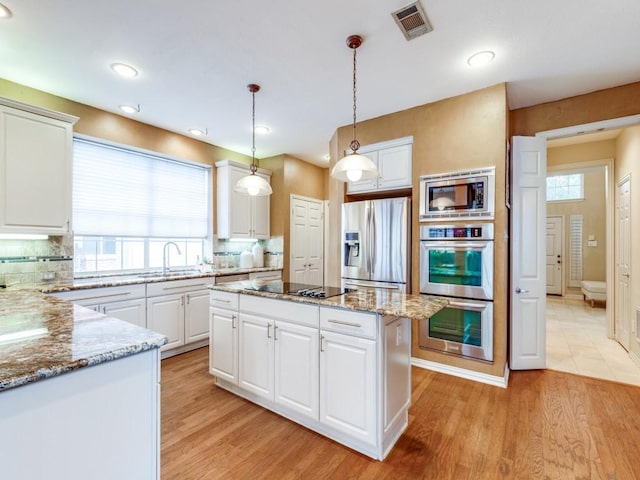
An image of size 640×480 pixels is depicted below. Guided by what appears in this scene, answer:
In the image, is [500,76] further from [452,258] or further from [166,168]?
[166,168]

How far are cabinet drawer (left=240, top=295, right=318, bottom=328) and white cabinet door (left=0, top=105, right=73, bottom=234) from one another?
6.69 ft

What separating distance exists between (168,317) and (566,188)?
871cm

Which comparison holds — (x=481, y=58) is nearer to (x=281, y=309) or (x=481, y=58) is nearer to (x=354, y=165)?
(x=354, y=165)

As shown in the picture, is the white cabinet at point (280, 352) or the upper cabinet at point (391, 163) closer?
the white cabinet at point (280, 352)

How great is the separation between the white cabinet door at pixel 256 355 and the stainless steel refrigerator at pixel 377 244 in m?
1.55

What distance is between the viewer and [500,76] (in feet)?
9.03

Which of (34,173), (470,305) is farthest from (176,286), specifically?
(470,305)

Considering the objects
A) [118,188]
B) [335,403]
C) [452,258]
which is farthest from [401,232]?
[118,188]

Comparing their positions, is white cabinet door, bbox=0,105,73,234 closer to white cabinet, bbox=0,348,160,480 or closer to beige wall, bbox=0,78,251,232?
beige wall, bbox=0,78,251,232

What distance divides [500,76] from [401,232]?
1669mm

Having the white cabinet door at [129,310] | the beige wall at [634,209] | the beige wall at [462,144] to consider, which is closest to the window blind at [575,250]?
the beige wall at [634,209]

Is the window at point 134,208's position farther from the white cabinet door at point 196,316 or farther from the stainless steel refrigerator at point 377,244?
the stainless steel refrigerator at point 377,244

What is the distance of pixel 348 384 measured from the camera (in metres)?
1.94

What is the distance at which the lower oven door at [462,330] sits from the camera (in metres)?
2.92
